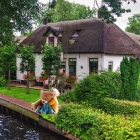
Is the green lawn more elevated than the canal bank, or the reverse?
the green lawn

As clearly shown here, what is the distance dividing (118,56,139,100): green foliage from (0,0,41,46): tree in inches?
206

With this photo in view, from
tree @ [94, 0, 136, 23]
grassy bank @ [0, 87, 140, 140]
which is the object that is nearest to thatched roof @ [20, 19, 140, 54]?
grassy bank @ [0, 87, 140, 140]

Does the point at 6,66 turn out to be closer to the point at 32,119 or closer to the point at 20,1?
the point at 32,119

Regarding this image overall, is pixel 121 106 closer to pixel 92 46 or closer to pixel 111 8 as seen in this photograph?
pixel 111 8

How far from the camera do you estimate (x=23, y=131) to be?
10.1 meters

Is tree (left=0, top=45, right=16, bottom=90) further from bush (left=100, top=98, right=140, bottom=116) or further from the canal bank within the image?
bush (left=100, top=98, right=140, bottom=116)

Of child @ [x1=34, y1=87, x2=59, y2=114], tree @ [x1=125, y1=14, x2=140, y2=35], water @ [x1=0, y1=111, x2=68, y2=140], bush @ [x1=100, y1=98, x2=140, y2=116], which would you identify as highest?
tree @ [x1=125, y1=14, x2=140, y2=35]

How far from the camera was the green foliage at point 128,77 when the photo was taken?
980 cm

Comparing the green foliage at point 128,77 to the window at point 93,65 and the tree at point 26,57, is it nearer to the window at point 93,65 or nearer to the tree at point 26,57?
the window at point 93,65

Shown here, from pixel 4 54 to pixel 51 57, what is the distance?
588 cm

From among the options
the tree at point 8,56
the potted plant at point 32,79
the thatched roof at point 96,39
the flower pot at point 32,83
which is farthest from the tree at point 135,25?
the tree at point 8,56

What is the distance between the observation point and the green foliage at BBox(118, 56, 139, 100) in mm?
9797

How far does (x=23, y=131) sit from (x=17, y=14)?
622 cm

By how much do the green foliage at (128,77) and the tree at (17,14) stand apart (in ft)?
17.2
